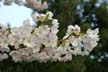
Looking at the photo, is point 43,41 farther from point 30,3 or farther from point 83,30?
point 30,3

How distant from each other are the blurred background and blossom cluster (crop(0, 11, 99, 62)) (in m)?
0.05

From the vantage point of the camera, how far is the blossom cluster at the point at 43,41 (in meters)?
2.22

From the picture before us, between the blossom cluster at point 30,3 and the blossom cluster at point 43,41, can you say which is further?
the blossom cluster at point 30,3

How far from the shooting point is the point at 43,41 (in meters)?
2.24

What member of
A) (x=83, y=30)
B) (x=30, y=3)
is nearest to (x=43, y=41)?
(x=83, y=30)

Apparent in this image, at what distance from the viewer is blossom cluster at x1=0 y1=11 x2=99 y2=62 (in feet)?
7.29

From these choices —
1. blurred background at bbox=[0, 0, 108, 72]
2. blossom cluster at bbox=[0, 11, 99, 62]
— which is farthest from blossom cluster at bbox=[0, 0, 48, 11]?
blossom cluster at bbox=[0, 11, 99, 62]

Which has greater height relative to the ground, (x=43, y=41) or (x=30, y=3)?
(x=30, y=3)

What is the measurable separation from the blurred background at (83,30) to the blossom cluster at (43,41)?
0.17 feet

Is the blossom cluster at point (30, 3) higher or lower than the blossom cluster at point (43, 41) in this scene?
higher

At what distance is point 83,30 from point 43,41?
3.84 ft

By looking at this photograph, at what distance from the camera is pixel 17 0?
407 cm

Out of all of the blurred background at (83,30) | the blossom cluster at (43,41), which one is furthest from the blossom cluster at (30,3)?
the blossom cluster at (43,41)

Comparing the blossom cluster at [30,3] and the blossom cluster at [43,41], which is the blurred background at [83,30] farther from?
the blossom cluster at [30,3]
